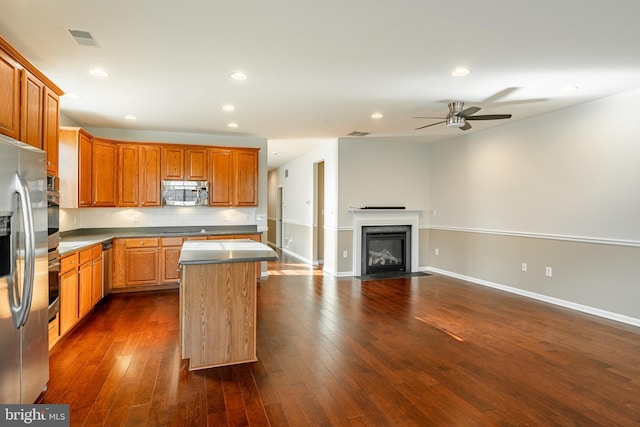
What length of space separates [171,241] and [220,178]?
49.8 inches

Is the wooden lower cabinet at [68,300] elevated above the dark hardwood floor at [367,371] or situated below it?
above

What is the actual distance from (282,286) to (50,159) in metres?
3.55

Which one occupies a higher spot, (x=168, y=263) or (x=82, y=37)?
(x=82, y=37)

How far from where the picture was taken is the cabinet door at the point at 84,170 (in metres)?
4.62

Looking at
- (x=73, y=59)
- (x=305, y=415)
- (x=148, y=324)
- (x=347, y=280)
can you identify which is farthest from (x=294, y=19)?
(x=347, y=280)

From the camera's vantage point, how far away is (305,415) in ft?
7.27

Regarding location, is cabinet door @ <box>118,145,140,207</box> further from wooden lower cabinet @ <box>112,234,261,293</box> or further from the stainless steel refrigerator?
the stainless steel refrigerator

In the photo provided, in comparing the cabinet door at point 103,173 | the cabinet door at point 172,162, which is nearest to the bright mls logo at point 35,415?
the cabinet door at point 103,173

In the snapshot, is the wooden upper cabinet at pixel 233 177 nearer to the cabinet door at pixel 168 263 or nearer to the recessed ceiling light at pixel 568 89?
the cabinet door at pixel 168 263

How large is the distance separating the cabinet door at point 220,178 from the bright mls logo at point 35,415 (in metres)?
3.93

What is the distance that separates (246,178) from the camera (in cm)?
606

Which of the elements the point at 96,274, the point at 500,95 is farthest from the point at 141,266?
the point at 500,95

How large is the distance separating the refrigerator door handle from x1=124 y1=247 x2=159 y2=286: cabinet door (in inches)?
133

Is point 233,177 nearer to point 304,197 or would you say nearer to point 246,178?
point 246,178
